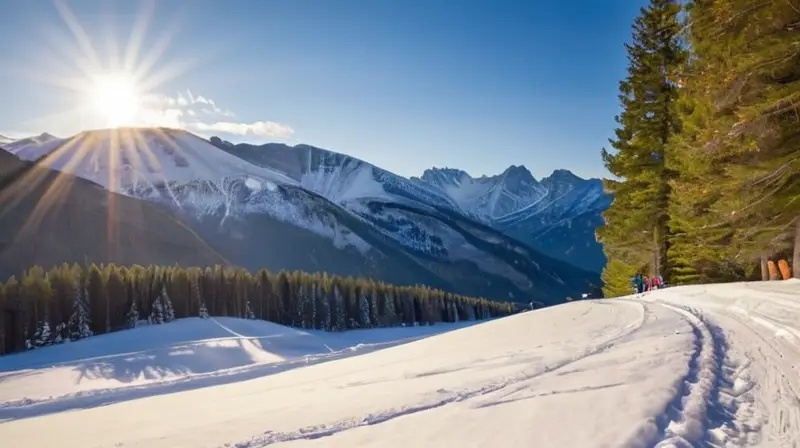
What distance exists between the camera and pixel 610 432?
4488 millimetres

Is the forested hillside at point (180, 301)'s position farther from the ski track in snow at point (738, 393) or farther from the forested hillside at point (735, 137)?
the ski track in snow at point (738, 393)

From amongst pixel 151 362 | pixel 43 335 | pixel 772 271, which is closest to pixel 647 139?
pixel 772 271

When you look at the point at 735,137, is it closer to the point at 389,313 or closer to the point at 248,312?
the point at 248,312

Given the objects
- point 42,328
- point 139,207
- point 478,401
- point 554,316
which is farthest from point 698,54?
point 139,207

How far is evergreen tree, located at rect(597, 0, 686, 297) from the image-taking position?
2511cm

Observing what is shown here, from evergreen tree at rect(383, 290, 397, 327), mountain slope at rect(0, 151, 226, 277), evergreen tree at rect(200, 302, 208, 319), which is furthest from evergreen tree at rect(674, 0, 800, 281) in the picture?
mountain slope at rect(0, 151, 226, 277)

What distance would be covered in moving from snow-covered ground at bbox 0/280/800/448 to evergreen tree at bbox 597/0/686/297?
11.8m

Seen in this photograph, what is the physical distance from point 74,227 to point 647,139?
141 metres

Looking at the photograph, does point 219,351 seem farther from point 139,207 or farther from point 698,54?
point 139,207

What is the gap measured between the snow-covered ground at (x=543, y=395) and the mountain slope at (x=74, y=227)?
12034cm

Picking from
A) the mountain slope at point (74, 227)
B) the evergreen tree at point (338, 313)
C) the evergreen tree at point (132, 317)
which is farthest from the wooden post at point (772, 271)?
the mountain slope at point (74, 227)

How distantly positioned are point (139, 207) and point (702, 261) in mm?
178088

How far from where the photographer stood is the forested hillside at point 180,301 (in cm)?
3559

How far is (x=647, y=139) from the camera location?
2533cm
